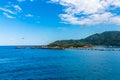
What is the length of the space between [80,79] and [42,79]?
9188 mm

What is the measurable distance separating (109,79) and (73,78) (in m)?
8.65

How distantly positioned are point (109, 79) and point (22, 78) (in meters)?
21.2

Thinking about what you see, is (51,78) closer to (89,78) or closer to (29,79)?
(29,79)

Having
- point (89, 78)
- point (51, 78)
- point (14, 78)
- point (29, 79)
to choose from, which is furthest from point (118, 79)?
point (14, 78)

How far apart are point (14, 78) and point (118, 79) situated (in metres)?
25.3

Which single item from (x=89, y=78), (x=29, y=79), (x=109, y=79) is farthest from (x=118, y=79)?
(x=29, y=79)

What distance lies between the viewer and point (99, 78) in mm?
47844

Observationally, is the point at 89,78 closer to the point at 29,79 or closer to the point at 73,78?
the point at 73,78

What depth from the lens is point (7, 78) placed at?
158 feet

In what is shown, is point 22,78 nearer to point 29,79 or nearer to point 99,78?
point 29,79

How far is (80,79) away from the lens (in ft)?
154

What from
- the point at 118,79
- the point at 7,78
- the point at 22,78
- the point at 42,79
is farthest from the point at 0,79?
the point at 118,79

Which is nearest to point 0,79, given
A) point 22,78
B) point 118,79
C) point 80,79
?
point 22,78

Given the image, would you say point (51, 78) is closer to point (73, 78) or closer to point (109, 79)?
point (73, 78)
